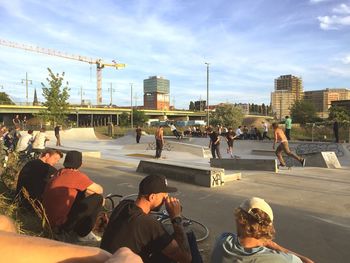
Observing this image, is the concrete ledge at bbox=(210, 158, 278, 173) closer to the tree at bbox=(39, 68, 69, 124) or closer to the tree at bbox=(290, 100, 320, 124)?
the tree at bbox=(39, 68, 69, 124)

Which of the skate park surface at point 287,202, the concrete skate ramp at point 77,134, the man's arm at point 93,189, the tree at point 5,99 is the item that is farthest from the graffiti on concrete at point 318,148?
the tree at point 5,99

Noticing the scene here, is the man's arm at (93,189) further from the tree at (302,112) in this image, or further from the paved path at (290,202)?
the tree at (302,112)

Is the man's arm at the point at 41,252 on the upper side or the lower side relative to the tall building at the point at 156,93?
lower

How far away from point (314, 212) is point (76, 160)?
173 inches

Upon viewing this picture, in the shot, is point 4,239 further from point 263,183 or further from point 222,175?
point 263,183

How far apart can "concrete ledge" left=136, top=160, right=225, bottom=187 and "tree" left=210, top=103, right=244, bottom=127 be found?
171 feet

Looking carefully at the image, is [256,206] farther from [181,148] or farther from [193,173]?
[181,148]

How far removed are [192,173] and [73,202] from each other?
17.3ft

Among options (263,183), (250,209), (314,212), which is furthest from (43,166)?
(263,183)

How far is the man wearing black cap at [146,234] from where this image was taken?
3176mm

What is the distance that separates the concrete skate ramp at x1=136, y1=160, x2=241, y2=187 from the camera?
941cm

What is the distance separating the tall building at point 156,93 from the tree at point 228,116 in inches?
3554

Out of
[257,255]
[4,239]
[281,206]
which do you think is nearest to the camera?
[4,239]

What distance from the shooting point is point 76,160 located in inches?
200
